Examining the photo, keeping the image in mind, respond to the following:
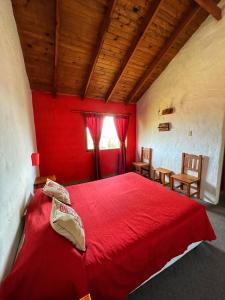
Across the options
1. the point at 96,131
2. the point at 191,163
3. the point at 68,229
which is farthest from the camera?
the point at 96,131

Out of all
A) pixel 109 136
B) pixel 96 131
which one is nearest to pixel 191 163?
pixel 109 136

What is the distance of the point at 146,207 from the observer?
1.62m

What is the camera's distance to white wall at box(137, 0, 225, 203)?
2422 millimetres

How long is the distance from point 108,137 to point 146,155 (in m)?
1.30

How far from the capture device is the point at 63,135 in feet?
11.4

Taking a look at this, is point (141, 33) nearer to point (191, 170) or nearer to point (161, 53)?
point (161, 53)

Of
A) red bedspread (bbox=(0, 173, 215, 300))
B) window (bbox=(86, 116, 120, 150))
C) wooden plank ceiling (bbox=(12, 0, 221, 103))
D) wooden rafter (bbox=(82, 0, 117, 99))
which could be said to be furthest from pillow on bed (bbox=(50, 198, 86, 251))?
window (bbox=(86, 116, 120, 150))

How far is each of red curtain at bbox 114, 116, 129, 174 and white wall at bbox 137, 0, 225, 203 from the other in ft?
3.34

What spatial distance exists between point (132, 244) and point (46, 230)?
68 cm

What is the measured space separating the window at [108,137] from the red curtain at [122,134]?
0.42ft

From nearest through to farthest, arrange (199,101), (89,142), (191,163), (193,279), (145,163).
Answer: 1. (193,279)
2. (199,101)
3. (191,163)
4. (89,142)
5. (145,163)

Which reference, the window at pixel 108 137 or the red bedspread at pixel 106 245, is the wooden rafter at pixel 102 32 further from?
the red bedspread at pixel 106 245

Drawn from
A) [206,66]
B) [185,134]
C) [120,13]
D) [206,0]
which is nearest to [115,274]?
[185,134]

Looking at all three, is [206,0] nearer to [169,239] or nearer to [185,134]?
[185,134]
